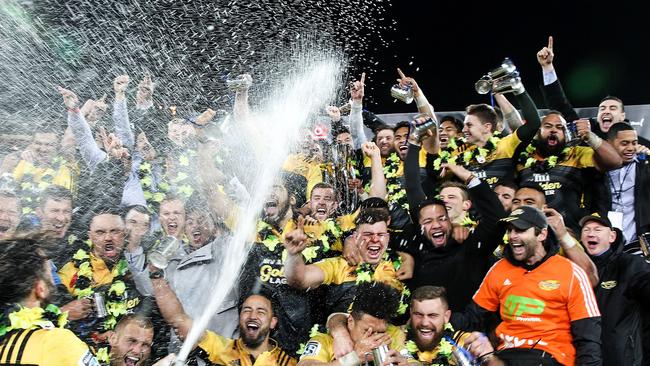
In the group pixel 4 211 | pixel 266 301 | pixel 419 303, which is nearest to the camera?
pixel 419 303

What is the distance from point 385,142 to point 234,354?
305cm

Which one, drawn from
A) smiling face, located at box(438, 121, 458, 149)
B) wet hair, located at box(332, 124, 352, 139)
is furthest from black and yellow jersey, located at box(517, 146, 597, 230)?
wet hair, located at box(332, 124, 352, 139)

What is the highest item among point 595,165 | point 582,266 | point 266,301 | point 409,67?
point 409,67

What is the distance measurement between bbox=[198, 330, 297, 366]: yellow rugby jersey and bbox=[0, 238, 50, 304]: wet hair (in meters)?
1.67

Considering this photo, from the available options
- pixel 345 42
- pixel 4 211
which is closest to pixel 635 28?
pixel 345 42

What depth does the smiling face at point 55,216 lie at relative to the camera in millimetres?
6139

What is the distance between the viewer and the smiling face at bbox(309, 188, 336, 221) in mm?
6566

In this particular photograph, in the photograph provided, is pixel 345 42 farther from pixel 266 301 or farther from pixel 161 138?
pixel 266 301

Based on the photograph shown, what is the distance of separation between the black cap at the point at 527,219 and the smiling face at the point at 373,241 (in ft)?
3.15

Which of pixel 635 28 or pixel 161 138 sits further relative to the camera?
pixel 635 28

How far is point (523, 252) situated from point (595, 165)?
1.96 metres

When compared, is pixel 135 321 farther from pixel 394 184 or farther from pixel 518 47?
pixel 518 47

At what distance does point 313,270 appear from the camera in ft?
18.2

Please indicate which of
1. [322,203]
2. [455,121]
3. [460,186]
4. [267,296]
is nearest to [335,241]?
[322,203]
